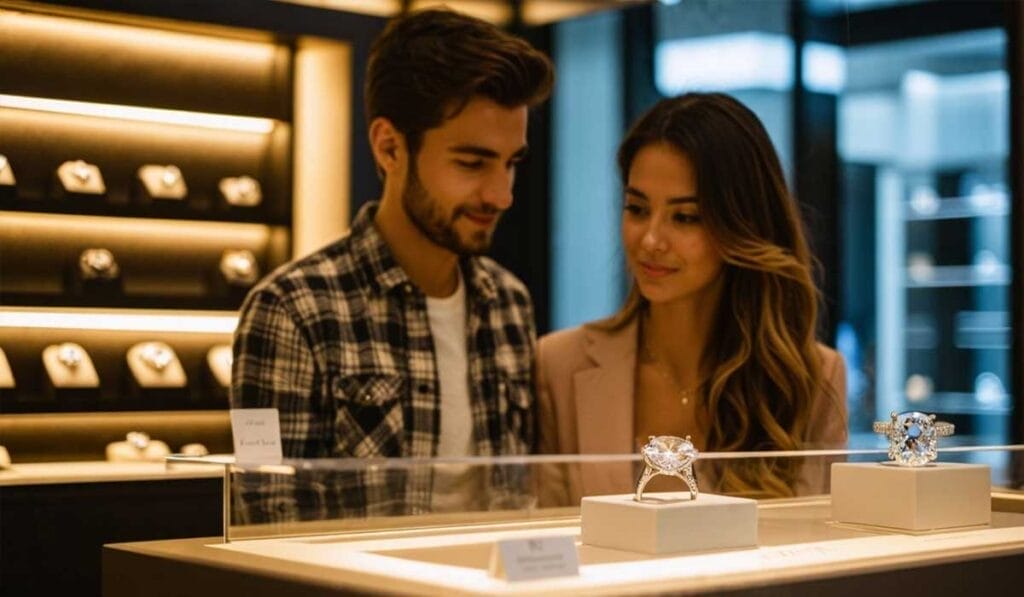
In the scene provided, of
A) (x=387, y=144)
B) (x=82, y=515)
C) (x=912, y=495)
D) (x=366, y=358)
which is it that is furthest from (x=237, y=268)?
(x=912, y=495)

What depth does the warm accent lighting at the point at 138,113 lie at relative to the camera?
457cm

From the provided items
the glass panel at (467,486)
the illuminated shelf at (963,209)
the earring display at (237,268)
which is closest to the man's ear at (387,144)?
the glass panel at (467,486)

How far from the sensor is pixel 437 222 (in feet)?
9.55

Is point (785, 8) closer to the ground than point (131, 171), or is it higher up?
higher up

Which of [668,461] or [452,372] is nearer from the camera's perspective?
[668,461]

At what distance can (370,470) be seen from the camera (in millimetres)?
1451

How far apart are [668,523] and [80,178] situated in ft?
11.8

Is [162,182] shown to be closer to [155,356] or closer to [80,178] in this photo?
[80,178]

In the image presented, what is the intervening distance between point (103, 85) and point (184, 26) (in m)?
0.31

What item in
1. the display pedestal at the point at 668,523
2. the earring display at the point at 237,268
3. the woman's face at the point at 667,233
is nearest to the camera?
the display pedestal at the point at 668,523

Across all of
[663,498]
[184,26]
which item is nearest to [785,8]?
[184,26]

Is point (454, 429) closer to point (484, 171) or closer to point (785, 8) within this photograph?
point (484, 171)

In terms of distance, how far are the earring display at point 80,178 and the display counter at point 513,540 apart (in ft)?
10.6

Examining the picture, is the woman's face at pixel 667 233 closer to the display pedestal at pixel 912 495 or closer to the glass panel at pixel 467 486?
the glass panel at pixel 467 486
